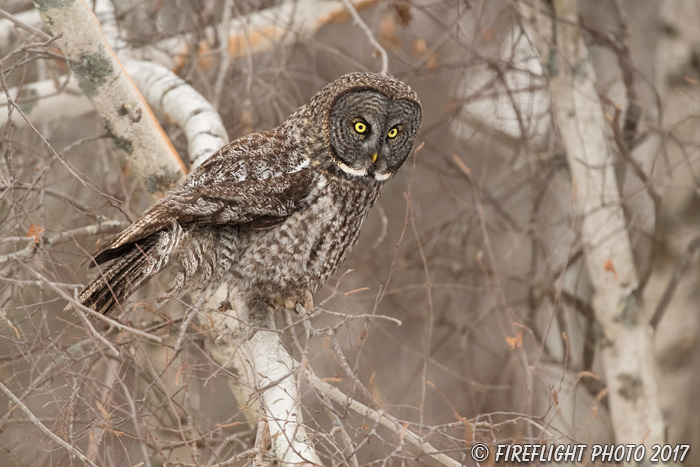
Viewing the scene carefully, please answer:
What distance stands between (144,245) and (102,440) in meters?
0.75

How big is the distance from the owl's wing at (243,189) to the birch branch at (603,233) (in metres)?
1.83

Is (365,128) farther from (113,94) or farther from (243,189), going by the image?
(113,94)

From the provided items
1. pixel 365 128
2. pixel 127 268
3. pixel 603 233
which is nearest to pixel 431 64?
pixel 603 233

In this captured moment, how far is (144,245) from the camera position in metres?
2.88

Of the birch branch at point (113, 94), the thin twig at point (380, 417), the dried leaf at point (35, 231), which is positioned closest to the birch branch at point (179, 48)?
the birch branch at point (113, 94)

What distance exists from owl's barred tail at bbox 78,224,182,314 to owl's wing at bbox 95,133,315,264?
2.9 inches

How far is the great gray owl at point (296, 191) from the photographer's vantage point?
310 centimetres

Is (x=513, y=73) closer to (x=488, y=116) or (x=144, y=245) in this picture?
(x=488, y=116)

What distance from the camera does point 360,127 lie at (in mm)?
3307

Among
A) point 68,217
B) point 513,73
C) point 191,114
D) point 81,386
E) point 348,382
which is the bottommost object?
point 81,386

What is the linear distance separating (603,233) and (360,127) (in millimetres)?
1812

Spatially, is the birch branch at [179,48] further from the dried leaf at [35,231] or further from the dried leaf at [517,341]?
the dried leaf at [517,341]

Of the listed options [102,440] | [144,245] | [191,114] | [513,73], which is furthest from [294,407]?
[513,73]

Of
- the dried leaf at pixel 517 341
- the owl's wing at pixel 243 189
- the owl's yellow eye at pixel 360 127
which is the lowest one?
the dried leaf at pixel 517 341
